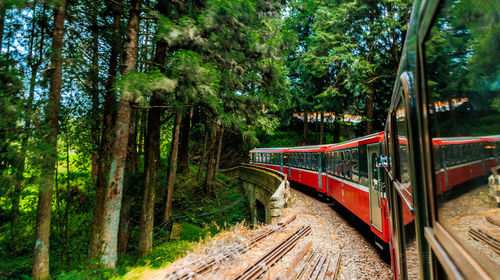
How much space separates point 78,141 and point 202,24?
6.88 metres

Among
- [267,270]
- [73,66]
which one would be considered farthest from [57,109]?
[267,270]

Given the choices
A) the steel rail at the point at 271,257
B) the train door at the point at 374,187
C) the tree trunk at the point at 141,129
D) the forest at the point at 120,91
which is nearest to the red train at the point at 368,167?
the train door at the point at 374,187

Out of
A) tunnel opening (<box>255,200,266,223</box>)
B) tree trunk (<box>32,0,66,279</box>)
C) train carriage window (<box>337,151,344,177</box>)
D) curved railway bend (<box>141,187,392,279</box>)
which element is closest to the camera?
curved railway bend (<box>141,187,392,279</box>)

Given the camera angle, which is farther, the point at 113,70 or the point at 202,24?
the point at 113,70

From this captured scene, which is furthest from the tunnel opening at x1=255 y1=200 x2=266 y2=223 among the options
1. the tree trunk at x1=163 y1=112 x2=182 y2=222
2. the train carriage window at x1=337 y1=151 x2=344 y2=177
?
the train carriage window at x1=337 y1=151 x2=344 y2=177

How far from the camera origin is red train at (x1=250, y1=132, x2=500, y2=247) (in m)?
0.84

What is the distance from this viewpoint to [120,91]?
5.65 metres

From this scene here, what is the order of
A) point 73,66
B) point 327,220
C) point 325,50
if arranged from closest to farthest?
point 73,66 < point 327,220 < point 325,50

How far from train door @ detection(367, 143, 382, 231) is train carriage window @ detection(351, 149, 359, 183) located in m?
0.97

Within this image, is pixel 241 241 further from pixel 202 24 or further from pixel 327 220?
pixel 202 24

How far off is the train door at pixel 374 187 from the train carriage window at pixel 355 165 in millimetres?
970

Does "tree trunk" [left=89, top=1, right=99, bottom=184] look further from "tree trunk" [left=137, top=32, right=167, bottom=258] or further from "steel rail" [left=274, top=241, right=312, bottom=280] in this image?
"steel rail" [left=274, top=241, right=312, bottom=280]

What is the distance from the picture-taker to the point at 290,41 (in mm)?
12703

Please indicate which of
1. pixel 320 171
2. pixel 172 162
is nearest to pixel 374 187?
pixel 320 171
